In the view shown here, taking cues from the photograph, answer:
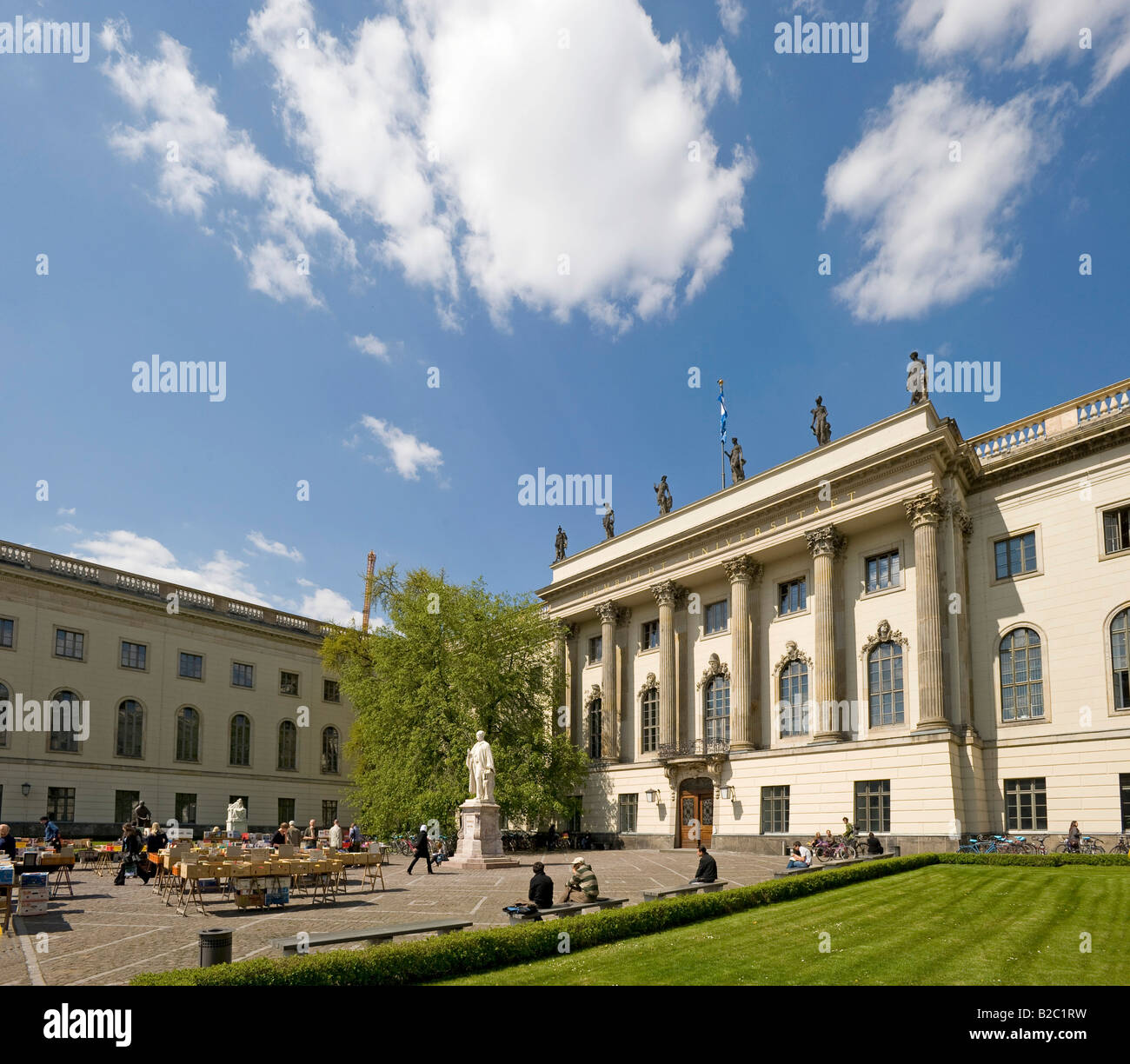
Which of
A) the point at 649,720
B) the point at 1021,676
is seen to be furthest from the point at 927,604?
the point at 649,720

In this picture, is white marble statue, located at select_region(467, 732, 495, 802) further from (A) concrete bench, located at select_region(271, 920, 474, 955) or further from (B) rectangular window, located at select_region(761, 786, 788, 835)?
(A) concrete bench, located at select_region(271, 920, 474, 955)

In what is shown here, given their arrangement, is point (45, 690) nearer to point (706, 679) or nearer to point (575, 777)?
point (575, 777)

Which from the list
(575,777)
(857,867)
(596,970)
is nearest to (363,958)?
(596,970)

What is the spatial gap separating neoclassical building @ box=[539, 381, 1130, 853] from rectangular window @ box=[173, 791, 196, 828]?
885 inches

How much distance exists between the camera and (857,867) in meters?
23.2

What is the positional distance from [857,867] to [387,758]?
24.3 m

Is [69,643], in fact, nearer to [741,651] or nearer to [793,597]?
[741,651]

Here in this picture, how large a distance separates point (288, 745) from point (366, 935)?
4669cm

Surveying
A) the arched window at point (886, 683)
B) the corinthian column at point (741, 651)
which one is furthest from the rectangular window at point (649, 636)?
the arched window at point (886, 683)

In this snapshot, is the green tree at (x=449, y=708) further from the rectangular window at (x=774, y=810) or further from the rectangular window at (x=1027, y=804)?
the rectangular window at (x=1027, y=804)

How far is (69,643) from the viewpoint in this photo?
45344 millimetres
